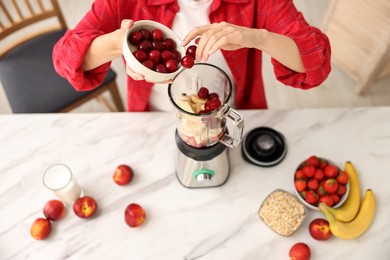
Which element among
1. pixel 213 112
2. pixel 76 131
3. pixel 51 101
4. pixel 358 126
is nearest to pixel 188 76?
pixel 213 112

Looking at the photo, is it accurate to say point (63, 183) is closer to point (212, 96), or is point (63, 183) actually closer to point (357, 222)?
point (212, 96)

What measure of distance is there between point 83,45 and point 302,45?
0.56 metres

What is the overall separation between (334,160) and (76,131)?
2.52 ft

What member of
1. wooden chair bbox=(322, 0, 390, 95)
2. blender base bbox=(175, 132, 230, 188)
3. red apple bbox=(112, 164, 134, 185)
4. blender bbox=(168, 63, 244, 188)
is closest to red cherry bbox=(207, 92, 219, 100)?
blender bbox=(168, 63, 244, 188)

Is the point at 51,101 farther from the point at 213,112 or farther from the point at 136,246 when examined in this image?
the point at 213,112

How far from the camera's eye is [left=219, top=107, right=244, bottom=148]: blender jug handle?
0.88 m

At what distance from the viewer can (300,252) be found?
95 cm

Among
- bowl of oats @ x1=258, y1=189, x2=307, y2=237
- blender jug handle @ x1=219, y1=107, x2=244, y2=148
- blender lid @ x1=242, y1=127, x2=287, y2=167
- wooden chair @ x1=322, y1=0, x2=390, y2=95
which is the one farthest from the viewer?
wooden chair @ x1=322, y1=0, x2=390, y2=95

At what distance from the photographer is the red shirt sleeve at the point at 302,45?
39.0 inches

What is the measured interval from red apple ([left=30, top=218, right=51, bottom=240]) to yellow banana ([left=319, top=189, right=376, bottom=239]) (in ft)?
2.32

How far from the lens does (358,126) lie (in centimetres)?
116

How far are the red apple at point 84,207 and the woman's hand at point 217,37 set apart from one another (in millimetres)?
487

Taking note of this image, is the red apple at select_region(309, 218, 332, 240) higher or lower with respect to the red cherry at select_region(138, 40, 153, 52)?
lower

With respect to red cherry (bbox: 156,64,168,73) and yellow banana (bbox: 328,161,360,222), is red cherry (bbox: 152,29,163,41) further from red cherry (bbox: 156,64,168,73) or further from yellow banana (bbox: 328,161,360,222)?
yellow banana (bbox: 328,161,360,222)
